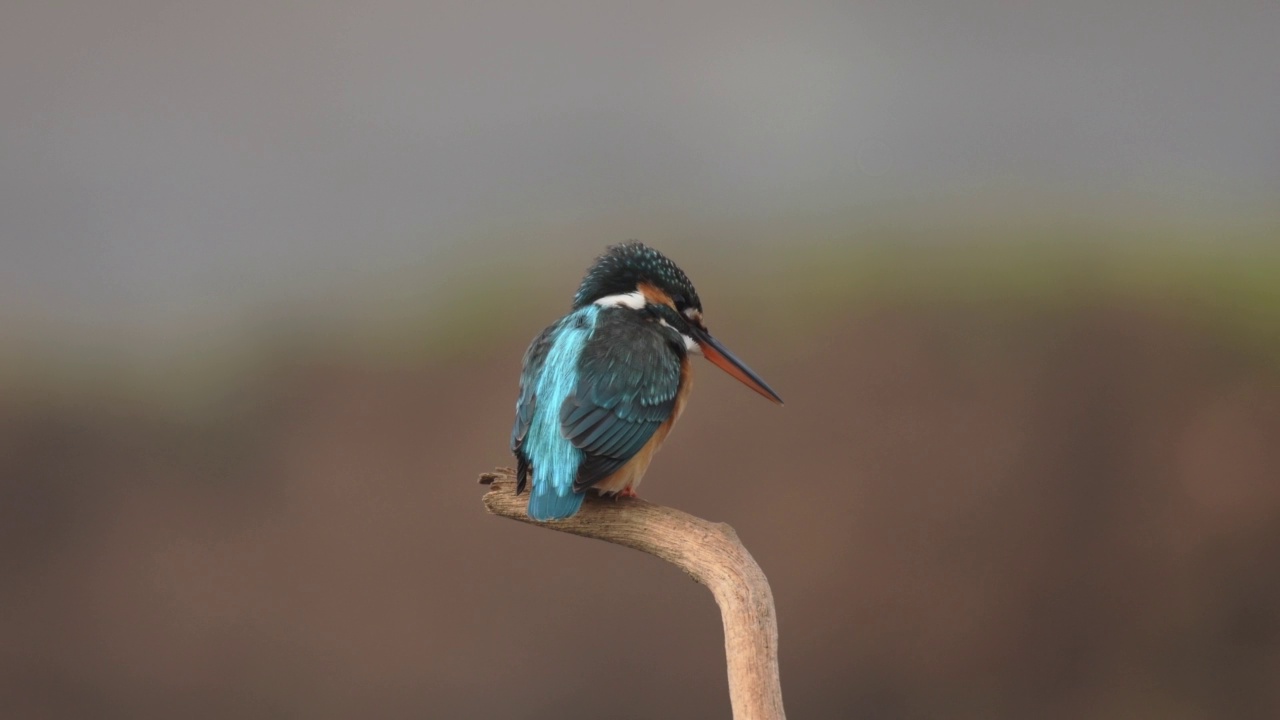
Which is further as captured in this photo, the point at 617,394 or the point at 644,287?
the point at 644,287

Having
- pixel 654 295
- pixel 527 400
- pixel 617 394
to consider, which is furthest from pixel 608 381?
pixel 654 295

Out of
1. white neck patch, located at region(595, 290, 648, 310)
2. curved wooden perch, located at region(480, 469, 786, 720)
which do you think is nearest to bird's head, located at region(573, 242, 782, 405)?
white neck patch, located at region(595, 290, 648, 310)

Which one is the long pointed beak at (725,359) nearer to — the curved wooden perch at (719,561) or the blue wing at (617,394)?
the blue wing at (617,394)

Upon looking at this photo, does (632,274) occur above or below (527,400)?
above

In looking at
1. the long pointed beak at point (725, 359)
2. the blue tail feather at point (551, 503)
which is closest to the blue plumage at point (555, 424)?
the blue tail feather at point (551, 503)

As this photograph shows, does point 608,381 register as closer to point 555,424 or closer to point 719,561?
point 555,424
